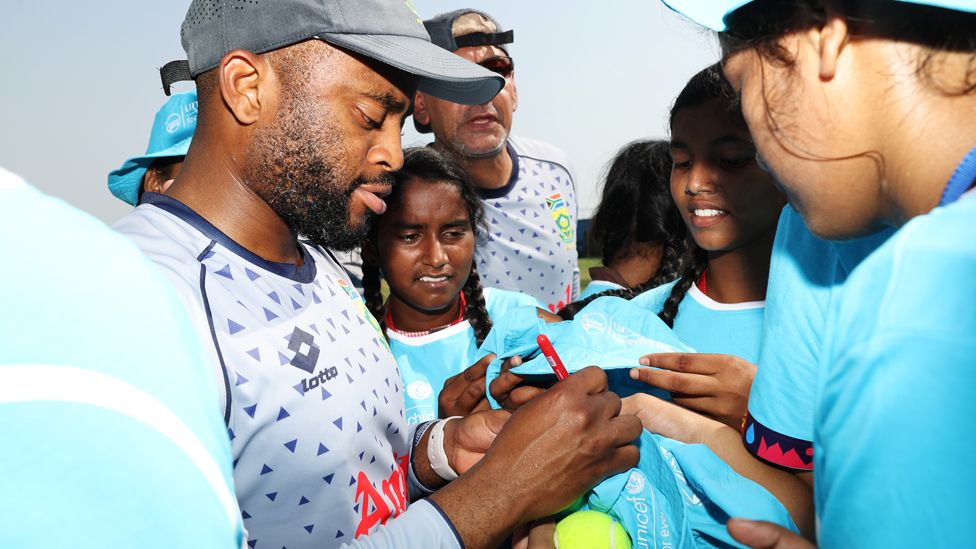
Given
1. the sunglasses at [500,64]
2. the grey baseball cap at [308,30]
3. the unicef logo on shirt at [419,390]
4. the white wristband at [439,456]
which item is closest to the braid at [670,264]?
the unicef logo on shirt at [419,390]

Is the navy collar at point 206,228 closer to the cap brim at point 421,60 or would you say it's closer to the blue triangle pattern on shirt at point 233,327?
the blue triangle pattern on shirt at point 233,327

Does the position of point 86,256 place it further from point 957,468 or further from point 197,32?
point 197,32

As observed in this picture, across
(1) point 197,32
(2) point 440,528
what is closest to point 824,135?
(2) point 440,528

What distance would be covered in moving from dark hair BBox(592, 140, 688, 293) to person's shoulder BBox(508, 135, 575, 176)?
74 cm

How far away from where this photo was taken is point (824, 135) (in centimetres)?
109

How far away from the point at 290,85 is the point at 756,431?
4.93 feet

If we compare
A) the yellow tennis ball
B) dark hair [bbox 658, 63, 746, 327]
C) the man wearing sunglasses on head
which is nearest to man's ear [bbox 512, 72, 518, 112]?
the man wearing sunglasses on head

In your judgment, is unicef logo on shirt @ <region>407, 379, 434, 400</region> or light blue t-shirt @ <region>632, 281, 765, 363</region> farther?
unicef logo on shirt @ <region>407, 379, 434, 400</region>

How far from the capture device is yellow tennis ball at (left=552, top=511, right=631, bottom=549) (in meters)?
1.79

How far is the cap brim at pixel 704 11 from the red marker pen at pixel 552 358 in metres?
1.15

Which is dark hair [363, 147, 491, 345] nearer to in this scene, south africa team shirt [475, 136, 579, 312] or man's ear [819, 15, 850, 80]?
south africa team shirt [475, 136, 579, 312]

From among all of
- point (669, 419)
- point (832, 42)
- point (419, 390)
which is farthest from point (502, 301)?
point (832, 42)

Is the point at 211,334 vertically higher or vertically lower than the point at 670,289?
higher

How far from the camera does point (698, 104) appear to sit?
2439 mm
